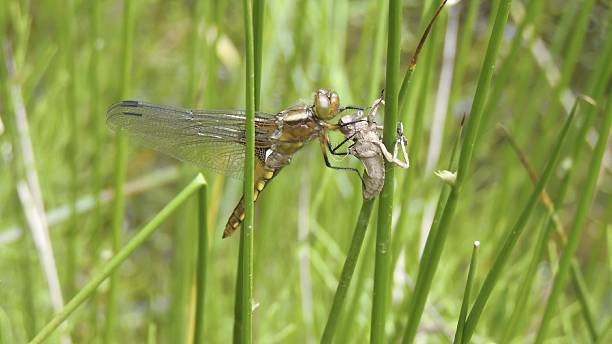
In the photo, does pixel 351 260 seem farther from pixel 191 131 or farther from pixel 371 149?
pixel 191 131

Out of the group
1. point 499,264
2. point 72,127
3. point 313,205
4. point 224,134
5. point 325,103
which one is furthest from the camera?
point 313,205

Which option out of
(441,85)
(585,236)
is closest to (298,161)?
(441,85)

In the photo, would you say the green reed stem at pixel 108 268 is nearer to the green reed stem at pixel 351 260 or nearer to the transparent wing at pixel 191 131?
the green reed stem at pixel 351 260

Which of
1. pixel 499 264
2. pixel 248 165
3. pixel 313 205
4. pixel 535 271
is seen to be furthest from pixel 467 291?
pixel 313 205

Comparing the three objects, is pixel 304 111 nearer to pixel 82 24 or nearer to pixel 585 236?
pixel 82 24

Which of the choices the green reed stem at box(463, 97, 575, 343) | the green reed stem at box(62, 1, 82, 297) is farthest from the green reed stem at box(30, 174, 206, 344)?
the green reed stem at box(62, 1, 82, 297)
